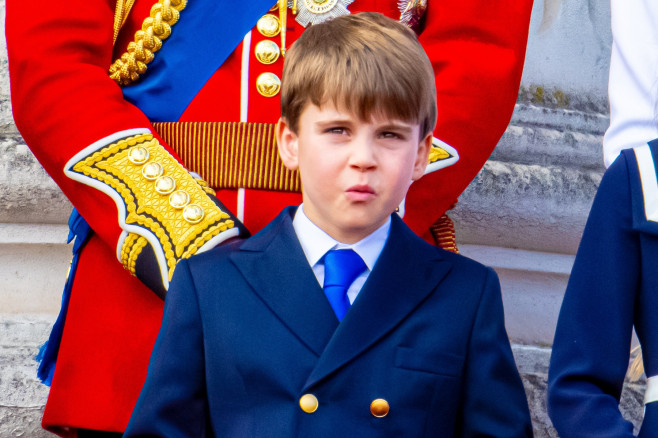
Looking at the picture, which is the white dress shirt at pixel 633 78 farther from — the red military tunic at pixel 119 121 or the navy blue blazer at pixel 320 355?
the navy blue blazer at pixel 320 355

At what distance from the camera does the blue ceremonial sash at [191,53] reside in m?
1.82

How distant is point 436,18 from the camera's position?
74.0 inches

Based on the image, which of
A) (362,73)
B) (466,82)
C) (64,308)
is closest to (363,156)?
(362,73)

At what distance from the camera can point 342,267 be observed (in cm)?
159

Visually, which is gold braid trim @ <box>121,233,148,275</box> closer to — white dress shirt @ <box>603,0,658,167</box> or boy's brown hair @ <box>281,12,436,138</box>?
boy's brown hair @ <box>281,12,436,138</box>

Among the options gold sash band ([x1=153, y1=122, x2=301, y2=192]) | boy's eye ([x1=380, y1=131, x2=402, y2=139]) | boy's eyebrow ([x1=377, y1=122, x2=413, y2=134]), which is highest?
boy's eyebrow ([x1=377, y1=122, x2=413, y2=134])

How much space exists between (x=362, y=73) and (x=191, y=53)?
38 cm

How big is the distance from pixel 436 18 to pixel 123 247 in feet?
2.08

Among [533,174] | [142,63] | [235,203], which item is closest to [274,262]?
[235,203]

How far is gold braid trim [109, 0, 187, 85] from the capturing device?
6.05 ft

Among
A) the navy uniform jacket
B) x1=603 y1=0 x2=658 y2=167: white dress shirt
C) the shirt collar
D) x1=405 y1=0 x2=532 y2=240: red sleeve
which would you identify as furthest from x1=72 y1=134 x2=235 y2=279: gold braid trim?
x1=603 y1=0 x2=658 y2=167: white dress shirt

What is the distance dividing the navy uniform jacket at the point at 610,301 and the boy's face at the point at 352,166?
0.97ft

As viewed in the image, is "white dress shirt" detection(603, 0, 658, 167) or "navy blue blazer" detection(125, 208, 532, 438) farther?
"white dress shirt" detection(603, 0, 658, 167)

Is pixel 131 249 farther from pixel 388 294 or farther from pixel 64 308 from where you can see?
pixel 388 294
